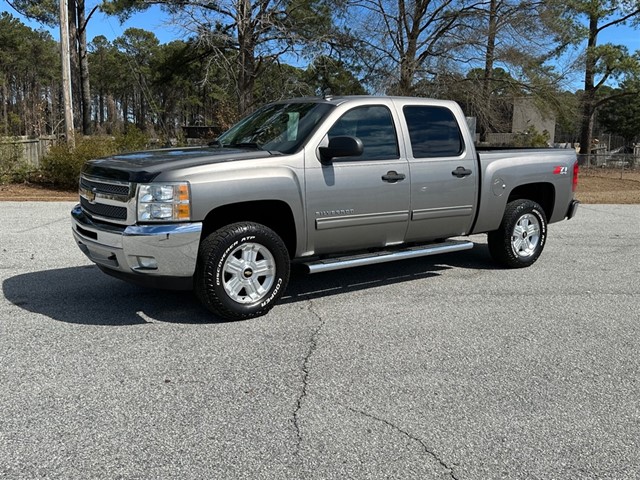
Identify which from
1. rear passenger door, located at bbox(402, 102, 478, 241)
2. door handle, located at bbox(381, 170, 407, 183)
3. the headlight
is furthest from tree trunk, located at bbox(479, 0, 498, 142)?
the headlight

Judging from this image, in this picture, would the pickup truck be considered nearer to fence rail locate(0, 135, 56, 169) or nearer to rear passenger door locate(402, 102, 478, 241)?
rear passenger door locate(402, 102, 478, 241)

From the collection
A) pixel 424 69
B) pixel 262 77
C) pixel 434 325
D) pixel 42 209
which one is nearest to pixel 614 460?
pixel 434 325

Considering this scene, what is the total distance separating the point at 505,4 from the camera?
66.1ft

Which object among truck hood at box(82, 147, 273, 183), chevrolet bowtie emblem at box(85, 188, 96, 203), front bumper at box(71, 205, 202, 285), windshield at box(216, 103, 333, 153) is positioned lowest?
front bumper at box(71, 205, 202, 285)

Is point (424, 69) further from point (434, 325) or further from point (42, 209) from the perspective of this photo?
point (434, 325)

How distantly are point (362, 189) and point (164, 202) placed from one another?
6.32 feet

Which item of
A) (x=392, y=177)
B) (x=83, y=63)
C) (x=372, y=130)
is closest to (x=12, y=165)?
(x=372, y=130)

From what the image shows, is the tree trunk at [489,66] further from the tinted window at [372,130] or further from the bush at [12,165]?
the tinted window at [372,130]

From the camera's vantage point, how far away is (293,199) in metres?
5.51

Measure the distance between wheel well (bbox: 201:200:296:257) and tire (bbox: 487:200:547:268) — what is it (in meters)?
2.92

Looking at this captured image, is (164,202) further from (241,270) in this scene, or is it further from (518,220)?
(518,220)

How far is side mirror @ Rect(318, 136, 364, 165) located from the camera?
5.48 meters

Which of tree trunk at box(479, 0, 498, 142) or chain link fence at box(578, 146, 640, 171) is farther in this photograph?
chain link fence at box(578, 146, 640, 171)

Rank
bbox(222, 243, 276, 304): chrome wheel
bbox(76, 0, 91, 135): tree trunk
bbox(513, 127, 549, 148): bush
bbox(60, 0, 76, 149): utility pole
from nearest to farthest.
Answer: bbox(222, 243, 276, 304): chrome wheel → bbox(60, 0, 76, 149): utility pole → bbox(513, 127, 549, 148): bush → bbox(76, 0, 91, 135): tree trunk
